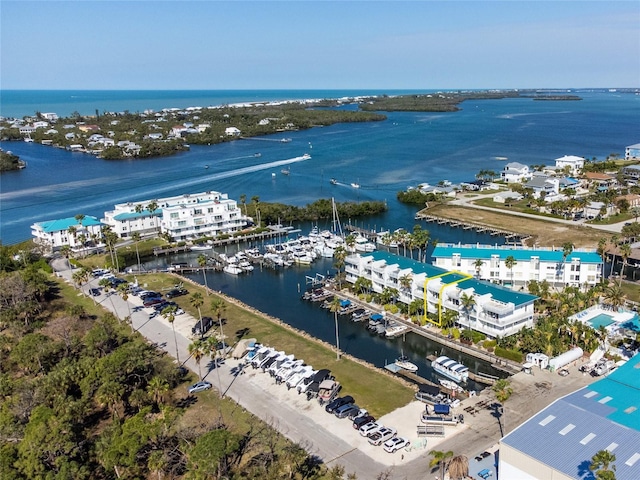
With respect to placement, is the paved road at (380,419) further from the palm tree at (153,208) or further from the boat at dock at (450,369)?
the palm tree at (153,208)

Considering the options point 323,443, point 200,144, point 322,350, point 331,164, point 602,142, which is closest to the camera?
point 323,443

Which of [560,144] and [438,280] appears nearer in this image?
[438,280]

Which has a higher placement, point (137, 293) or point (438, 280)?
point (438, 280)

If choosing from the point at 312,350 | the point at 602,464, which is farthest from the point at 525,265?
the point at 602,464

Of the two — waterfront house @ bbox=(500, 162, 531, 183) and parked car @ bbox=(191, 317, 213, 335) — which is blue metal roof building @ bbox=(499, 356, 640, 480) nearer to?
parked car @ bbox=(191, 317, 213, 335)

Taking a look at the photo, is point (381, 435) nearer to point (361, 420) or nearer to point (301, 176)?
point (361, 420)

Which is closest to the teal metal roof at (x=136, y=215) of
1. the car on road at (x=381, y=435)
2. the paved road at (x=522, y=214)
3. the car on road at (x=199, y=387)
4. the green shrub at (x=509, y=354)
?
the car on road at (x=199, y=387)

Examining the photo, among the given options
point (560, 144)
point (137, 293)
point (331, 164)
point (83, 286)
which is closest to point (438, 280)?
point (137, 293)

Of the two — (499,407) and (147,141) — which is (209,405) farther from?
(147,141)
